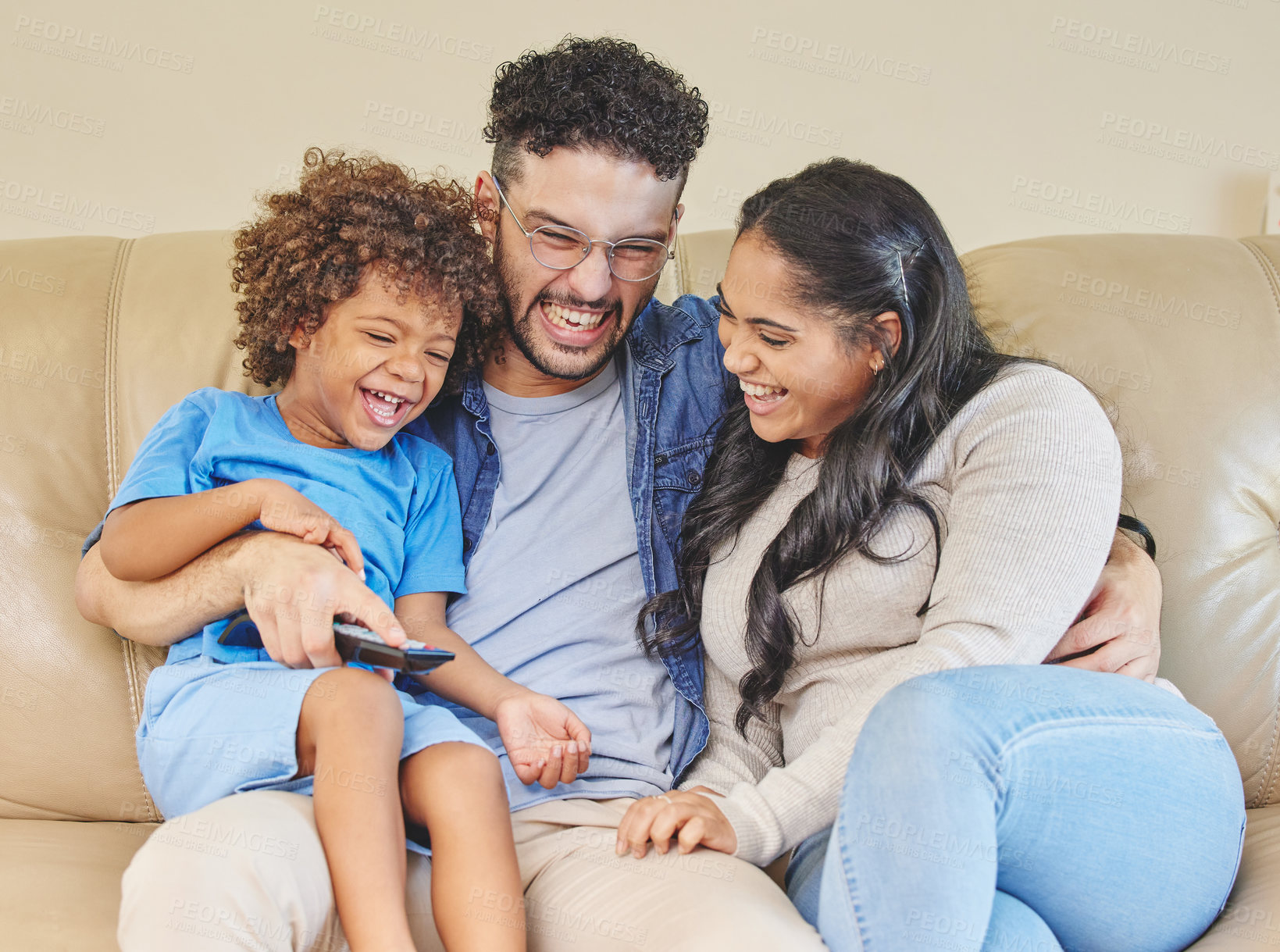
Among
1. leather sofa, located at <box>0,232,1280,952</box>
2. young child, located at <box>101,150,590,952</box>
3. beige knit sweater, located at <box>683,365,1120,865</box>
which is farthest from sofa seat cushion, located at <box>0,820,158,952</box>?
beige knit sweater, located at <box>683,365,1120,865</box>

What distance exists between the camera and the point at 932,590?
1.14 meters

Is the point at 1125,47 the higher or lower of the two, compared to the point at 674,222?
higher

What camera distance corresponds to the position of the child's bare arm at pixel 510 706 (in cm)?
117

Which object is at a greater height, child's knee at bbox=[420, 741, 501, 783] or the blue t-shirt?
the blue t-shirt

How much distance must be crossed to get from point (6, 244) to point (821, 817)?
1.43 m

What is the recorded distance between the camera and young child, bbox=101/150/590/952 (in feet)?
3.25

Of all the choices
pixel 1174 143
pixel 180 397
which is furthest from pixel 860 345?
pixel 1174 143

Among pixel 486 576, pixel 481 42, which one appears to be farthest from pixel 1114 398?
pixel 481 42

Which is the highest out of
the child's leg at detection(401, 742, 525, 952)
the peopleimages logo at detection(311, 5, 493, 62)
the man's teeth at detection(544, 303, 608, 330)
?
the peopleimages logo at detection(311, 5, 493, 62)

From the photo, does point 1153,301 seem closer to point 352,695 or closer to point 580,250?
point 580,250

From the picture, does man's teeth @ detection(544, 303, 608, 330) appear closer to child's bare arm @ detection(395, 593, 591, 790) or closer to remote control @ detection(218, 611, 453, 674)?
child's bare arm @ detection(395, 593, 591, 790)

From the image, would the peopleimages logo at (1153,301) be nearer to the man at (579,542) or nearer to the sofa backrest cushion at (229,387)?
the sofa backrest cushion at (229,387)

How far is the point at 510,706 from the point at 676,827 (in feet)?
0.84

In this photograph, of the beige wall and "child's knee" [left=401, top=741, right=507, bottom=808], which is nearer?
"child's knee" [left=401, top=741, right=507, bottom=808]
